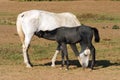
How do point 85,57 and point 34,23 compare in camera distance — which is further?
point 34,23

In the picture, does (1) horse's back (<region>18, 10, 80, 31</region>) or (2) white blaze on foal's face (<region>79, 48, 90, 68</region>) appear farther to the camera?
(1) horse's back (<region>18, 10, 80, 31</region>)

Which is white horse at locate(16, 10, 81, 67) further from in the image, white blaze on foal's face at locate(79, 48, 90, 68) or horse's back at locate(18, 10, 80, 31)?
white blaze on foal's face at locate(79, 48, 90, 68)

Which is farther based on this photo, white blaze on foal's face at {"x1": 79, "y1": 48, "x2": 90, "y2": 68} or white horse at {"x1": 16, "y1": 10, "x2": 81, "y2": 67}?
white horse at {"x1": 16, "y1": 10, "x2": 81, "y2": 67}

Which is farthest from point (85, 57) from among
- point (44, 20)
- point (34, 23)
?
point (34, 23)

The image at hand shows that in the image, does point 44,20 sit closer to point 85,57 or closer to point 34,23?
point 34,23

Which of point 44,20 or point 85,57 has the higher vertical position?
point 44,20

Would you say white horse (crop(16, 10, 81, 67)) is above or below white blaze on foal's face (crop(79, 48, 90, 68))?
above

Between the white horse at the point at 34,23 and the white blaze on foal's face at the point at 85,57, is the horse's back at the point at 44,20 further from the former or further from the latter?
the white blaze on foal's face at the point at 85,57

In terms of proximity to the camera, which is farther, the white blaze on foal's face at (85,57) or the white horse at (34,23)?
the white horse at (34,23)

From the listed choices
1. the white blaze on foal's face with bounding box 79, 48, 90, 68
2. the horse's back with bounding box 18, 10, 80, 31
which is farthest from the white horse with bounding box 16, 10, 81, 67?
the white blaze on foal's face with bounding box 79, 48, 90, 68

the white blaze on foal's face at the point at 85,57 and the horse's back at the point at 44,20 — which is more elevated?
the horse's back at the point at 44,20

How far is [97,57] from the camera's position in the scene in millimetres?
18172

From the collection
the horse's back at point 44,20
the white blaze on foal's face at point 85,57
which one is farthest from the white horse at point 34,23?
the white blaze on foal's face at point 85,57

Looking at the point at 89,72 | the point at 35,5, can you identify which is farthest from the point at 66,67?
the point at 35,5
